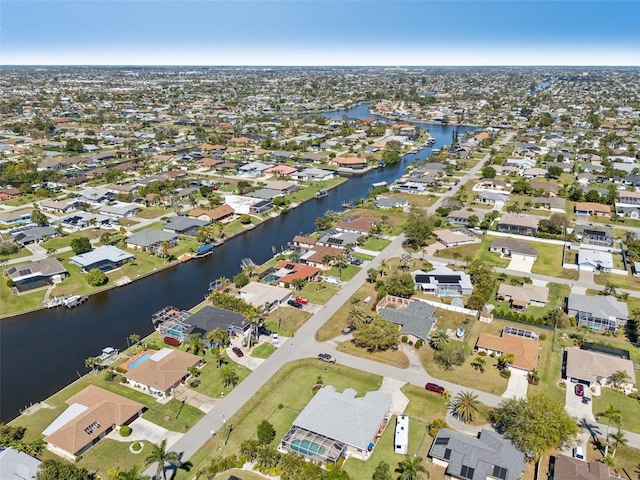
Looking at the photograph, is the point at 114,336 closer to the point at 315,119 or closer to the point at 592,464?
the point at 592,464

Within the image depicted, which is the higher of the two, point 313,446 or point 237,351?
point 237,351

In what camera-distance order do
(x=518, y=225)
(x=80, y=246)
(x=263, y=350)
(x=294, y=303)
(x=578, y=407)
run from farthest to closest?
(x=518, y=225) < (x=80, y=246) < (x=294, y=303) < (x=263, y=350) < (x=578, y=407)

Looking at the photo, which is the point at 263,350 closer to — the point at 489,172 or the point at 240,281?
the point at 240,281

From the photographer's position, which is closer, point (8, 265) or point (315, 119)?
point (8, 265)

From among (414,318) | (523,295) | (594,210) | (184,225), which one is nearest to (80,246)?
(184,225)

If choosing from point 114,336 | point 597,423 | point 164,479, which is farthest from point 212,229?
point 597,423
